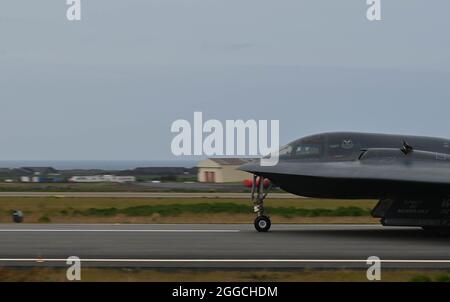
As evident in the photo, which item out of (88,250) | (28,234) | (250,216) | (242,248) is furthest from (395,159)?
(250,216)

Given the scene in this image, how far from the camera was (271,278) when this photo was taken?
42.4ft

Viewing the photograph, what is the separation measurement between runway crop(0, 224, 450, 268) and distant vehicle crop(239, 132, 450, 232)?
2.41 ft

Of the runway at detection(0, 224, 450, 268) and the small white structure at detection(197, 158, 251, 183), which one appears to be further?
the small white structure at detection(197, 158, 251, 183)

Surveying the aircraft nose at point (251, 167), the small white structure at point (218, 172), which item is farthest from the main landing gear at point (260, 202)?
the small white structure at point (218, 172)

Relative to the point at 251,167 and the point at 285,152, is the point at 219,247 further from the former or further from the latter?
the point at 285,152

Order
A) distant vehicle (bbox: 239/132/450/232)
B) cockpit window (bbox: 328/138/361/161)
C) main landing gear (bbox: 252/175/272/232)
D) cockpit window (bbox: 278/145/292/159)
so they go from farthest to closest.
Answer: main landing gear (bbox: 252/175/272/232) → cockpit window (bbox: 278/145/292/159) → cockpit window (bbox: 328/138/361/161) → distant vehicle (bbox: 239/132/450/232)

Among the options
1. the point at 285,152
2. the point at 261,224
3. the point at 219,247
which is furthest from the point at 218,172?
the point at 219,247

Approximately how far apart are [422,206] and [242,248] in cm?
546

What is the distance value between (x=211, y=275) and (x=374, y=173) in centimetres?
756

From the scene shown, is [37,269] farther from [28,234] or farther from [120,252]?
[28,234]

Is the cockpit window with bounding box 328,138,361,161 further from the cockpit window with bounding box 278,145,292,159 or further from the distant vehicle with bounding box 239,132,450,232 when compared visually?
the cockpit window with bounding box 278,145,292,159

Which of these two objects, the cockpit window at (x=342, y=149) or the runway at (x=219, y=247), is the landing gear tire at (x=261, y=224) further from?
the cockpit window at (x=342, y=149)

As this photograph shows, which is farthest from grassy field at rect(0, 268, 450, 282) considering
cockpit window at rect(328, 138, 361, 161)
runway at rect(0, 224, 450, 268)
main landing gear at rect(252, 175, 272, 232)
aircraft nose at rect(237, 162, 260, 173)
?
main landing gear at rect(252, 175, 272, 232)

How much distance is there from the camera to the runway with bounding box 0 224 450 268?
571 inches
